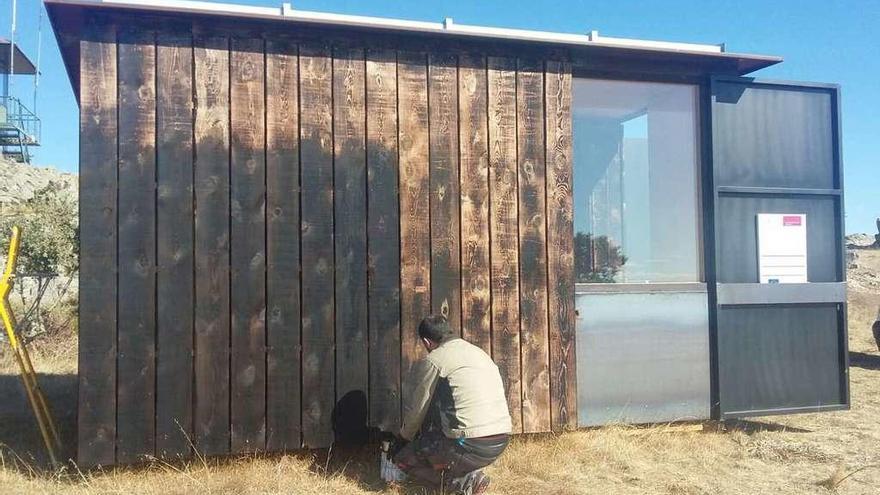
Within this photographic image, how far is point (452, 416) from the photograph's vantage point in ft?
16.0

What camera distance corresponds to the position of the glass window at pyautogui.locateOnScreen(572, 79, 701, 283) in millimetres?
6426

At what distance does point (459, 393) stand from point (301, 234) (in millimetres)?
1664

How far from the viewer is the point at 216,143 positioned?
5.28 metres

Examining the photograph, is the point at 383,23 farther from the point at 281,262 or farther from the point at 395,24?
the point at 281,262

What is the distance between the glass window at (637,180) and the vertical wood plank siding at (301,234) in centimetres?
42

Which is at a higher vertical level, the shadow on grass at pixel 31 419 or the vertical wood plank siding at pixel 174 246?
the vertical wood plank siding at pixel 174 246

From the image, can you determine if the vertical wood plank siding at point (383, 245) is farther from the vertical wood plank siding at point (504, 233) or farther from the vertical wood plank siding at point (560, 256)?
the vertical wood plank siding at point (560, 256)

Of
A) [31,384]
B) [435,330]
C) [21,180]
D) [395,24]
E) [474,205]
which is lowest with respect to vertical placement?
[31,384]

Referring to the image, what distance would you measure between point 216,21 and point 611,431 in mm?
4510

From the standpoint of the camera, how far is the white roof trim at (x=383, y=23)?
5.13 meters

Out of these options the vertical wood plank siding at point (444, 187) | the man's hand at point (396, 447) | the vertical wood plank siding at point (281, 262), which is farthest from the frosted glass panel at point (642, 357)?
the vertical wood plank siding at point (281, 262)

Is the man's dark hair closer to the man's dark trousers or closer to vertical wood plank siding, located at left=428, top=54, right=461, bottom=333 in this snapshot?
the man's dark trousers

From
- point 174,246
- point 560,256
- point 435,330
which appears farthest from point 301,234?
point 560,256

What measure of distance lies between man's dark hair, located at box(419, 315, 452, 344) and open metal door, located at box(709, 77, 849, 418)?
2.77 meters
